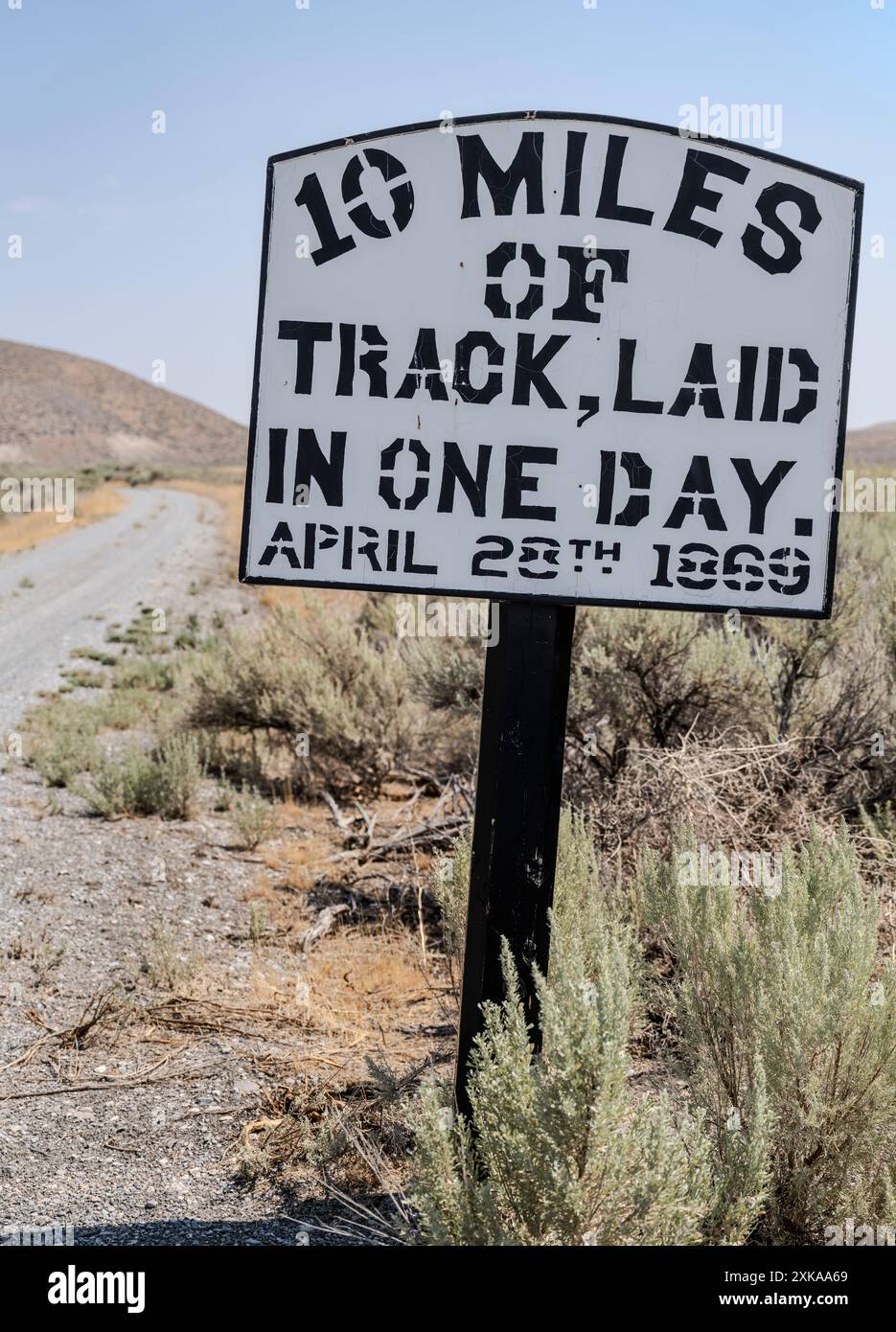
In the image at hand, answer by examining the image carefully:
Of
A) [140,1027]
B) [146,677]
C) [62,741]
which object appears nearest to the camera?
[140,1027]

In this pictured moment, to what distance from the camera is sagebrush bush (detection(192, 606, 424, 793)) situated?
8039 millimetres

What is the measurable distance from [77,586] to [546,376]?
19.2 m

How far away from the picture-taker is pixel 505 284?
267cm

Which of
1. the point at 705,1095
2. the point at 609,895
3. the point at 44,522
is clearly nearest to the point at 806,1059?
the point at 705,1095

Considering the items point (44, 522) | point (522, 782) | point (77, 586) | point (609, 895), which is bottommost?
point (609, 895)

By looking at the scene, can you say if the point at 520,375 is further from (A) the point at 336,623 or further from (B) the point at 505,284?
(A) the point at 336,623

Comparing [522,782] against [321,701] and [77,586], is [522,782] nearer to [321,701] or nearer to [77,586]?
[321,701]

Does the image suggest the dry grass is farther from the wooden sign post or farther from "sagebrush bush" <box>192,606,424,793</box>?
the wooden sign post

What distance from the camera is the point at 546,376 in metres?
2.67

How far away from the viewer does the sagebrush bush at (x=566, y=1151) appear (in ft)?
7.32

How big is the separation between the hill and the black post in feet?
305

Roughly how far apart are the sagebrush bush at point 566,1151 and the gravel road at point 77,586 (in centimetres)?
835

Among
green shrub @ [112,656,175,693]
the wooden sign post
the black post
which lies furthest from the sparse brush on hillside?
green shrub @ [112,656,175,693]
